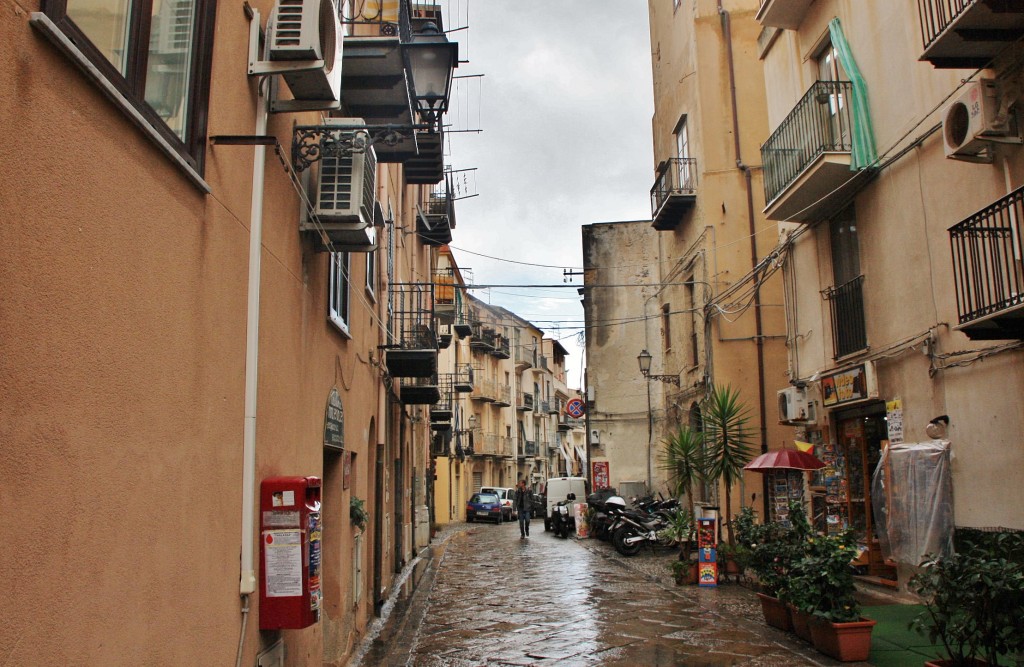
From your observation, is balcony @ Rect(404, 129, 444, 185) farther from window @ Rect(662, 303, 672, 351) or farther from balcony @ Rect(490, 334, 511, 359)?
balcony @ Rect(490, 334, 511, 359)

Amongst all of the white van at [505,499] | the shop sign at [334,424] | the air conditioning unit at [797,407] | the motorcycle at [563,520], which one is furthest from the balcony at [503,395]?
the shop sign at [334,424]

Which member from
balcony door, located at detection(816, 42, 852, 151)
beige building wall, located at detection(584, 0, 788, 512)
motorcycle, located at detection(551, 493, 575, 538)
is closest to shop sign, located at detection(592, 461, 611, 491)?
motorcycle, located at detection(551, 493, 575, 538)

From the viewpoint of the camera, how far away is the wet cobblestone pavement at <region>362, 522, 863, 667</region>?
8562 millimetres

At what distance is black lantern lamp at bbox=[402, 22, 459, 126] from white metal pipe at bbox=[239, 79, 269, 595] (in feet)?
10.6

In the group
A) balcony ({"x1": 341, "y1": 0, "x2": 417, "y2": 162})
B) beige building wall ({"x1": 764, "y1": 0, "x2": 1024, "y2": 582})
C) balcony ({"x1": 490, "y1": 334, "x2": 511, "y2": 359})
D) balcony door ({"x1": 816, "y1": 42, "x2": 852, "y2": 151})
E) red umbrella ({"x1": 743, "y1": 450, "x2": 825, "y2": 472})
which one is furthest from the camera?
balcony ({"x1": 490, "y1": 334, "x2": 511, "y2": 359})

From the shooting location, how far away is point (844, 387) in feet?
39.9

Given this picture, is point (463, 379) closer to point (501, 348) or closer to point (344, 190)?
point (501, 348)

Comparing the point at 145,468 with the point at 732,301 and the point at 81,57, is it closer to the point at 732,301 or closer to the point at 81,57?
the point at 81,57

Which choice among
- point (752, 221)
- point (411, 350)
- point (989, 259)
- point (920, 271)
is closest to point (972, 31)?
point (989, 259)

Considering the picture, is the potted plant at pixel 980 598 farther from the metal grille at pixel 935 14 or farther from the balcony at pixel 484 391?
the balcony at pixel 484 391

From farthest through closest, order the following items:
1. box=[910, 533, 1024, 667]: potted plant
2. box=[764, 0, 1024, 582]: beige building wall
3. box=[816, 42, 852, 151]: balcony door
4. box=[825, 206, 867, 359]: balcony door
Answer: box=[825, 206, 867, 359]: balcony door, box=[816, 42, 852, 151]: balcony door, box=[764, 0, 1024, 582]: beige building wall, box=[910, 533, 1024, 667]: potted plant

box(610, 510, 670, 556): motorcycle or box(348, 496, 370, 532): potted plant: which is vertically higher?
box(348, 496, 370, 532): potted plant

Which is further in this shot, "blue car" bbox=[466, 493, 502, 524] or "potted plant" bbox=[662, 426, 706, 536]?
"blue car" bbox=[466, 493, 502, 524]

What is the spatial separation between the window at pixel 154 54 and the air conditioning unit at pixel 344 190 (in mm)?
1847
